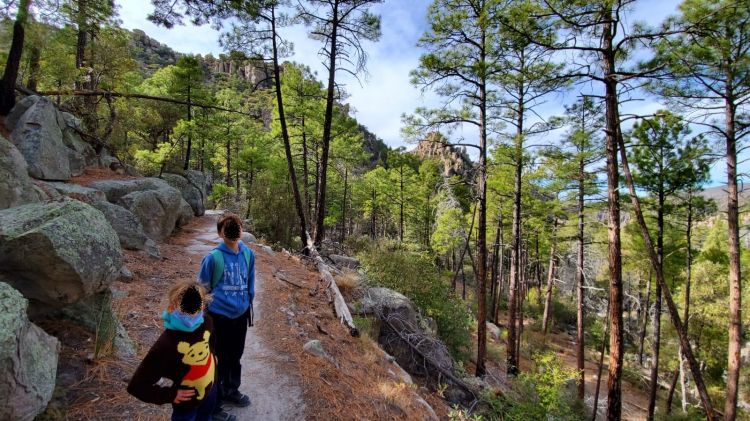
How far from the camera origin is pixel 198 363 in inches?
85.0

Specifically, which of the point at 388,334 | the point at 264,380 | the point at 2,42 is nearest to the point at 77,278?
the point at 264,380

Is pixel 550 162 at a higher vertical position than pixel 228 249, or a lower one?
higher

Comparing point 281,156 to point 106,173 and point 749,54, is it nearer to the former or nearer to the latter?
point 106,173

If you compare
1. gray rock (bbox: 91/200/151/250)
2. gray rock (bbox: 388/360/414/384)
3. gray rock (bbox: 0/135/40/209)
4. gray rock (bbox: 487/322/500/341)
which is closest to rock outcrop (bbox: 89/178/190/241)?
gray rock (bbox: 91/200/151/250)

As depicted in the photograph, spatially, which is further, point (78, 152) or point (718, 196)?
point (718, 196)

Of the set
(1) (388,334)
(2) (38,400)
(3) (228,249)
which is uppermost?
A: (3) (228,249)

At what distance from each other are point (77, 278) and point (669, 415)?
68.5 ft

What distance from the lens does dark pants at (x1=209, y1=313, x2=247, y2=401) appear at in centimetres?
322

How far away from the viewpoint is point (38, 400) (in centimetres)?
207

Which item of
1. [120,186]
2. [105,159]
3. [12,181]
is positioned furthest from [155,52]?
[12,181]

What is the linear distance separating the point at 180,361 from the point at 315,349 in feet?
10.1

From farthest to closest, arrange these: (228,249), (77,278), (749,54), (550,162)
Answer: (550,162), (749,54), (228,249), (77,278)

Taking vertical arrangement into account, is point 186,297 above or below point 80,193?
below

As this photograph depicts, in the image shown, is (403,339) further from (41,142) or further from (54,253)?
(41,142)
